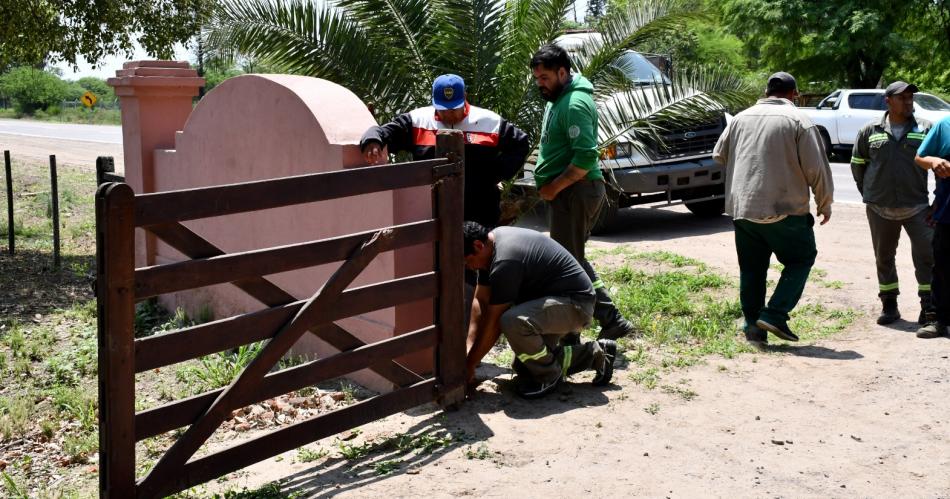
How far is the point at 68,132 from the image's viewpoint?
37.1 meters

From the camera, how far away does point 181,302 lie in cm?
891

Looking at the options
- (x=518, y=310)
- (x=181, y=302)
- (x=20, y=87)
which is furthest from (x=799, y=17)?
(x=20, y=87)

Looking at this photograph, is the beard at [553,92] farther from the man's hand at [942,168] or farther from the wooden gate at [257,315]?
the man's hand at [942,168]

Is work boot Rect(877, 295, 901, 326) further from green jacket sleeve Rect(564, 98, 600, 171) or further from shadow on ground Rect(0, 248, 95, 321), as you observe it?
shadow on ground Rect(0, 248, 95, 321)

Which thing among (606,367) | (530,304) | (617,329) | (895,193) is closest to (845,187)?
(895,193)

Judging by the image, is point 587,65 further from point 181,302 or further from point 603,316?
point 181,302

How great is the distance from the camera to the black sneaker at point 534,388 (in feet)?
18.6

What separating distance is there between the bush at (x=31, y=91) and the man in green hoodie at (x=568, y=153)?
177 ft

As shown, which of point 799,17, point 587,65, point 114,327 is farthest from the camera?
point 799,17

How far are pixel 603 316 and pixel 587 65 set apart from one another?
2927mm

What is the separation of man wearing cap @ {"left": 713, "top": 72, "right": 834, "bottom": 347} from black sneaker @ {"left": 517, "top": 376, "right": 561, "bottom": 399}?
1817 millimetres

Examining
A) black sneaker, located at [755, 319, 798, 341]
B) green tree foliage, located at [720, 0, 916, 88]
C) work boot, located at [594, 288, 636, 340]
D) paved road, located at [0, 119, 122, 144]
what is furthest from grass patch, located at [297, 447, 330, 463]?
paved road, located at [0, 119, 122, 144]

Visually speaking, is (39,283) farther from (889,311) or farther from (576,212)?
(889,311)

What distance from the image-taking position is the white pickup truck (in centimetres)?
2173
